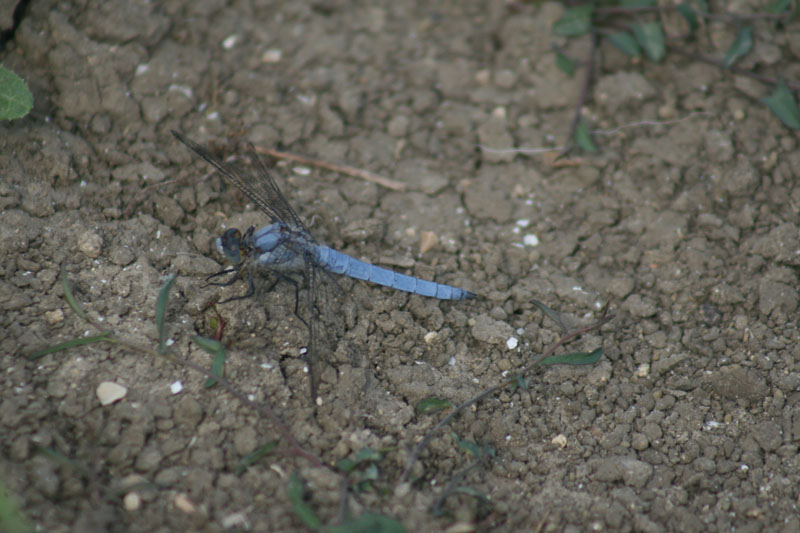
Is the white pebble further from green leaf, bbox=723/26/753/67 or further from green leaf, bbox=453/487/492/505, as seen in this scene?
green leaf, bbox=723/26/753/67

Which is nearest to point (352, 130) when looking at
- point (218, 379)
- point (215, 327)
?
point (215, 327)

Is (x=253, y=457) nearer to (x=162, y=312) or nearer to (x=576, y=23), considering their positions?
(x=162, y=312)

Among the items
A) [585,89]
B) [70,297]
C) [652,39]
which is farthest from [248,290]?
A: [652,39]

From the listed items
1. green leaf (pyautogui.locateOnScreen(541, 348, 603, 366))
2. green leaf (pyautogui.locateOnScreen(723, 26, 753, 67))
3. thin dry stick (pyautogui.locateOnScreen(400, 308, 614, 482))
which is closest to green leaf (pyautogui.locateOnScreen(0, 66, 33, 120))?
thin dry stick (pyautogui.locateOnScreen(400, 308, 614, 482))

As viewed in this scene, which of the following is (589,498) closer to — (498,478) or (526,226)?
(498,478)

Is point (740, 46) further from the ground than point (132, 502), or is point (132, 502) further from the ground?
point (740, 46)
